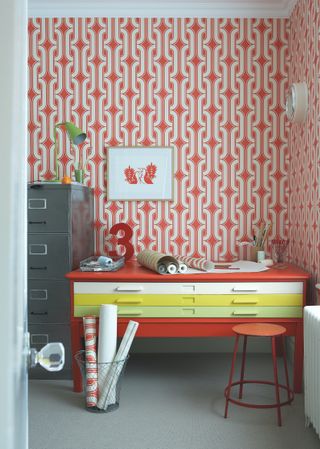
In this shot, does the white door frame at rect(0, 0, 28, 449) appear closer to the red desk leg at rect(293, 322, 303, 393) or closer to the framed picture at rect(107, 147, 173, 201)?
the red desk leg at rect(293, 322, 303, 393)

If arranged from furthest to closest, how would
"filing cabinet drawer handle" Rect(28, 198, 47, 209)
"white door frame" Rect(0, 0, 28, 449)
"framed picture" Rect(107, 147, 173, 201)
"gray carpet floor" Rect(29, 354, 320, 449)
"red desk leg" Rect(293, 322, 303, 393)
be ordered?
"framed picture" Rect(107, 147, 173, 201) < "filing cabinet drawer handle" Rect(28, 198, 47, 209) < "red desk leg" Rect(293, 322, 303, 393) < "gray carpet floor" Rect(29, 354, 320, 449) < "white door frame" Rect(0, 0, 28, 449)

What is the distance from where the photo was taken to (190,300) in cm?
347

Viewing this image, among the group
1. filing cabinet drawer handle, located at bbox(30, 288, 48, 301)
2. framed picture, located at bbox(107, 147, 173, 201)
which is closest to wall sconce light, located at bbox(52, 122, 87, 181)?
framed picture, located at bbox(107, 147, 173, 201)

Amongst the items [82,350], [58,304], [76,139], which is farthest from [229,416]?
[76,139]

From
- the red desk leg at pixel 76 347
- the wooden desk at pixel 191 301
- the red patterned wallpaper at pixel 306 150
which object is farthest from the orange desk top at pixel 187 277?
the red desk leg at pixel 76 347

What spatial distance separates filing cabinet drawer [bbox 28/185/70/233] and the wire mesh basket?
925 millimetres

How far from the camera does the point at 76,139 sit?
3.88 meters

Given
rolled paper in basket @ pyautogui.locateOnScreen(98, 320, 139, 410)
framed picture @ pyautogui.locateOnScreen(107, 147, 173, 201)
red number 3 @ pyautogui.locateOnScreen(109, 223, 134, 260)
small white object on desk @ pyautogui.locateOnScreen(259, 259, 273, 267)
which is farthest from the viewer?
framed picture @ pyautogui.locateOnScreen(107, 147, 173, 201)

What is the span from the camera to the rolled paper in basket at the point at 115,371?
3133 mm

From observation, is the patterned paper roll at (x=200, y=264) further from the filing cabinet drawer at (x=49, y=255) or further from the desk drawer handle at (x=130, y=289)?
the filing cabinet drawer at (x=49, y=255)

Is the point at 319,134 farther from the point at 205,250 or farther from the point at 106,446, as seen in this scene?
the point at 106,446

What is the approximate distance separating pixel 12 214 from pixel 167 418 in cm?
245

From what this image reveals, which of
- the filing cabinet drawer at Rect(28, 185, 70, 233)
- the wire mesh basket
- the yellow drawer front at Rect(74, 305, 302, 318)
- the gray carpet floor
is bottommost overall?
the gray carpet floor

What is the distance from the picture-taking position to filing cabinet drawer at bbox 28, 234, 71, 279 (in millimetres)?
3625
